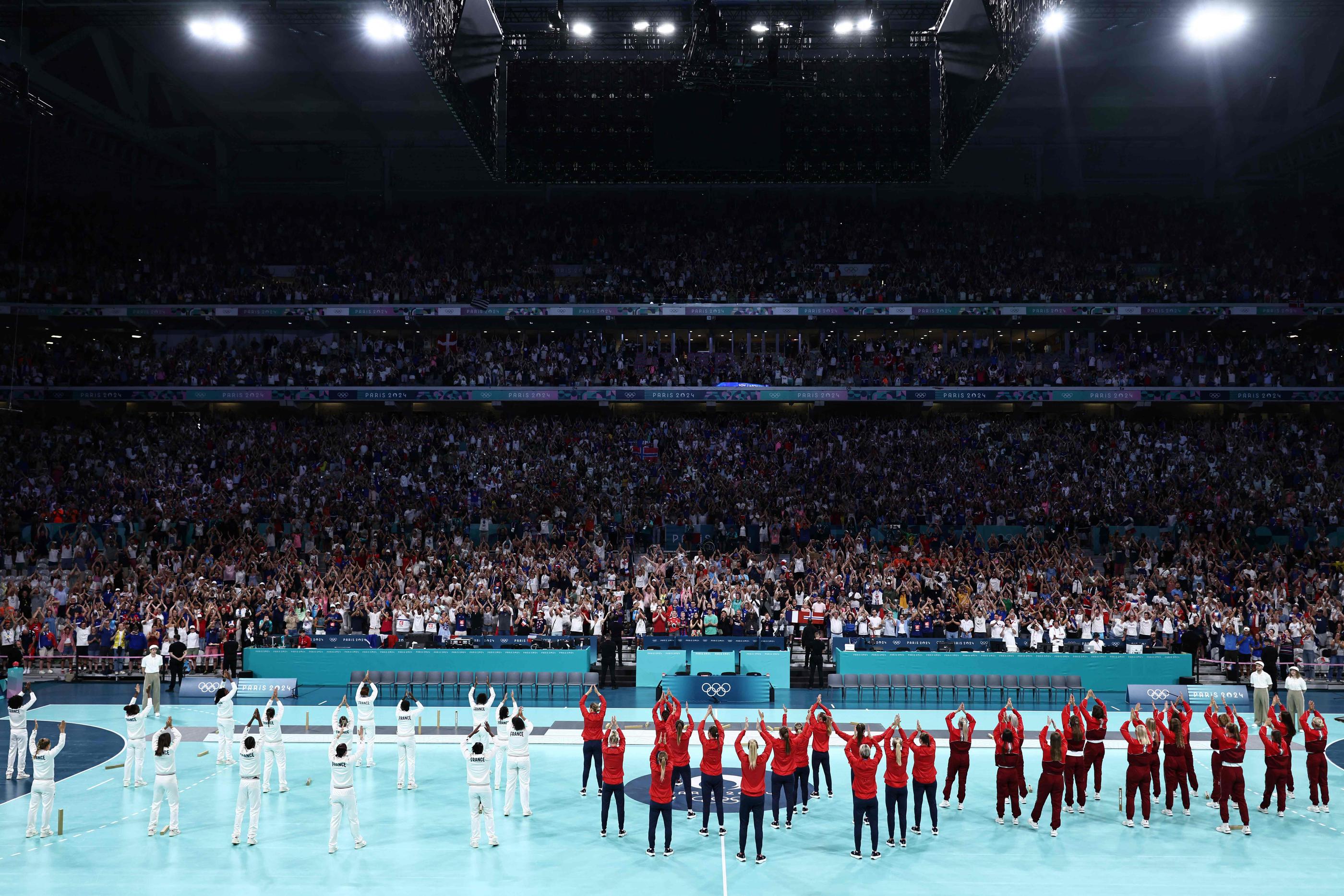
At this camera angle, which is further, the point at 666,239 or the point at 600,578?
the point at 666,239

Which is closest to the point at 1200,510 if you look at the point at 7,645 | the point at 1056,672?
the point at 1056,672

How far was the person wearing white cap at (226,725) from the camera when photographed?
18.9 m

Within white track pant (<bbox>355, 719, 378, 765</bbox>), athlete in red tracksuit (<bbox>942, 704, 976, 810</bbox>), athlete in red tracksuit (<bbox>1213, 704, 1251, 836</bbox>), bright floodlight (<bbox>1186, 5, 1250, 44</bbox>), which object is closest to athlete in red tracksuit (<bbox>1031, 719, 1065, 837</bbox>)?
athlete in red tracksuit (<bbox>942, 704, 976, 810</bbox>)

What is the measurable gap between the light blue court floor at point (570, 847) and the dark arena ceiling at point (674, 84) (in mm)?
16762

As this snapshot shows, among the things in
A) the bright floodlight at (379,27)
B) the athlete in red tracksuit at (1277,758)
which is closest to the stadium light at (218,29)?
the bright floodlight at (379,27)

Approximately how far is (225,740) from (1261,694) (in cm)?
2142

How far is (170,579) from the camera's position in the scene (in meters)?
31.0

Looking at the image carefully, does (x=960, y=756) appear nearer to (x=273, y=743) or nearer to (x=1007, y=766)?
(x=1007, y=766)

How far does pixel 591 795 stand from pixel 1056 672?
47.7 ft

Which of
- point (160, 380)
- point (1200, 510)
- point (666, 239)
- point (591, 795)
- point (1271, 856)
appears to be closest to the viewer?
point (1271, 856)

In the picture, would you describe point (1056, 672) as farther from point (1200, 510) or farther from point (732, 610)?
point (1200, 510)

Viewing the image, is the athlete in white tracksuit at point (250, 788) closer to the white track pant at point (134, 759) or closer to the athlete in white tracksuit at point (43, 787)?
the athlete in white tracksuit at point (43, 787)

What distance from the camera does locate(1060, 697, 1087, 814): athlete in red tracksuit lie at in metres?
15.6

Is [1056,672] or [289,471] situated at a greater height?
[289,471]
